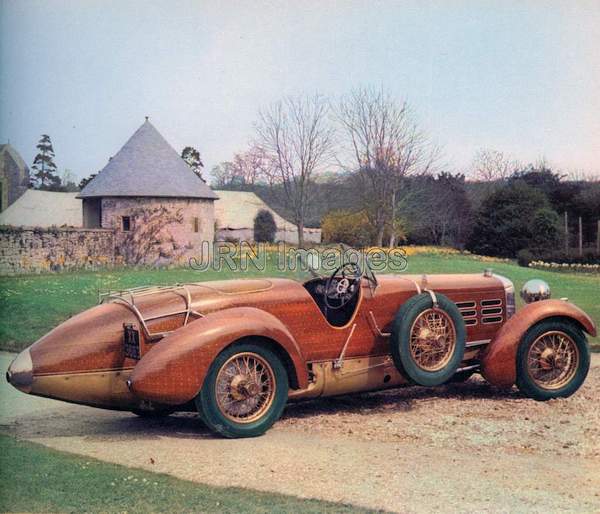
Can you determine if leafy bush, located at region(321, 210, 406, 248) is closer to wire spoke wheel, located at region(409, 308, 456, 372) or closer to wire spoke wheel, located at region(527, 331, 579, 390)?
wire spoke wheel, located at region(527, 331, 579, 390)

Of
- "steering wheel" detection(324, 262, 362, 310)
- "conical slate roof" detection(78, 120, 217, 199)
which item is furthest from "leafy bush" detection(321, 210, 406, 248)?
"steering wheel" detection(324, 262, 362, 310)

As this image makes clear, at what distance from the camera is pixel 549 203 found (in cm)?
2217

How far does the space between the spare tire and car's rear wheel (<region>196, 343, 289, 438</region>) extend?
3.98 feet

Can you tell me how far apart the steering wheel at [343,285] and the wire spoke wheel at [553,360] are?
1964mm

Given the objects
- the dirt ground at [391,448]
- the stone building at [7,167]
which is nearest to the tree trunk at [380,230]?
the stone building at [7,167]

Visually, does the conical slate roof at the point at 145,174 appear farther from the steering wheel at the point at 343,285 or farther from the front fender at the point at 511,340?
the front fender at the point at 511,340

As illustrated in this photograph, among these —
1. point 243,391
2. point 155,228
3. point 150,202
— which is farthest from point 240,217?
point 243,391

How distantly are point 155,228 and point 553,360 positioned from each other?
61.4 feet

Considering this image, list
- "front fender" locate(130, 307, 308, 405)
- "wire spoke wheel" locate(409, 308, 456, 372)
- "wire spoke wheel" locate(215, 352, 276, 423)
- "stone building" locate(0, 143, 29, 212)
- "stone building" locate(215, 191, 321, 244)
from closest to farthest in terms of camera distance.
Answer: "front fender" locate(130, 307, 308, 405) < "wire spoke wheel" locate(215, 352, 276, 423) < "wire spoke wheel" locate(409, 308, 456, 372) < "stone building" locate(0, 143, 29, 212) < "stone building" locate(215, 191, 321, 244)

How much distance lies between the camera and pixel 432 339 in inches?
284

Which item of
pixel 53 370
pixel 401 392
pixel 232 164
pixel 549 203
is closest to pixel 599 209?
pixel 549 203

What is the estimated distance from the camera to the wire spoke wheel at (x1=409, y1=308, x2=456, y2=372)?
23.5 ft

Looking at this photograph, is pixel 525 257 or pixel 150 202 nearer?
pixel 525 257

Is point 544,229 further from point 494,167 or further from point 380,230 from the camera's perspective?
point 380,230
